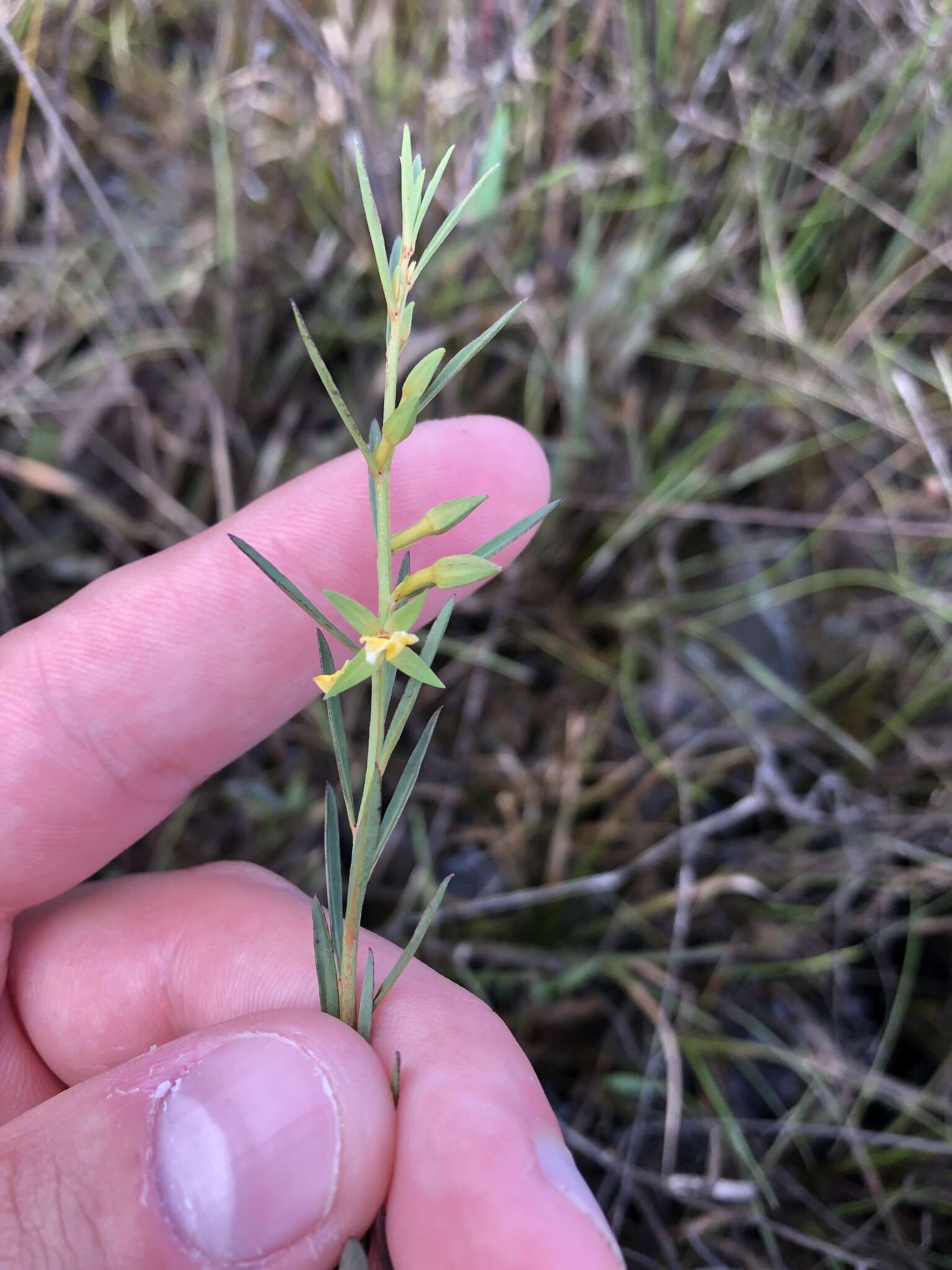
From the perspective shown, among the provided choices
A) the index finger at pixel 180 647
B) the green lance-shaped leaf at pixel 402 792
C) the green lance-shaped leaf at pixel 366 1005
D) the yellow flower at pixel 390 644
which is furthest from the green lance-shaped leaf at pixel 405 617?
the index finger at pixel 180 647

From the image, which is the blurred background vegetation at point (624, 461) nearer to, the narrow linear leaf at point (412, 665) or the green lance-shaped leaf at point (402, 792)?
the green lance-shaped leaf at point (402, 792)

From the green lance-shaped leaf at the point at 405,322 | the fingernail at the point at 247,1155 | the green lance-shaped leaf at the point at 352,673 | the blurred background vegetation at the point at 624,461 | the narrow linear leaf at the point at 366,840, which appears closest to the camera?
the green lance-shaped leaf at the point at 352,673

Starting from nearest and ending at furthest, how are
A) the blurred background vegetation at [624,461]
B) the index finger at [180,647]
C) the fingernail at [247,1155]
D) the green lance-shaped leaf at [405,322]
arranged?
the green lance-shaped leaf at [405,322]
the fingernail at [247,1155]
the index finger at [180,647]
the blurred background vegetation at [624,461]

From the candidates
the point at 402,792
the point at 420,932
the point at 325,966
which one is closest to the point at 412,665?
the point at 402,792

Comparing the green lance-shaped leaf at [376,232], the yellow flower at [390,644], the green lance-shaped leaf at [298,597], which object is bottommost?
the green lance-shaped leaf at [298,597]

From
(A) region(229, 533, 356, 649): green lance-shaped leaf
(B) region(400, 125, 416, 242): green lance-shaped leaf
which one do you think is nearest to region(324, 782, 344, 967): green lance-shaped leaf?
(A) region(229, 533, 356, 649): green lance-shaped leaf

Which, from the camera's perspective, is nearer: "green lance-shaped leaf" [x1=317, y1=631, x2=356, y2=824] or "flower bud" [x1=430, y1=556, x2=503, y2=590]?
"flower bud" [x1=430, y1=556, x2=503, y2=590]

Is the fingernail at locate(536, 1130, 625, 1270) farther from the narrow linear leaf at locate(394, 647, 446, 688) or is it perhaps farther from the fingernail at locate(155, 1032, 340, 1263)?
the narrow linear leaf at locate(394, 647, 446, 688)

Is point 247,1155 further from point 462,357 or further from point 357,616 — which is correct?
point 462,357
